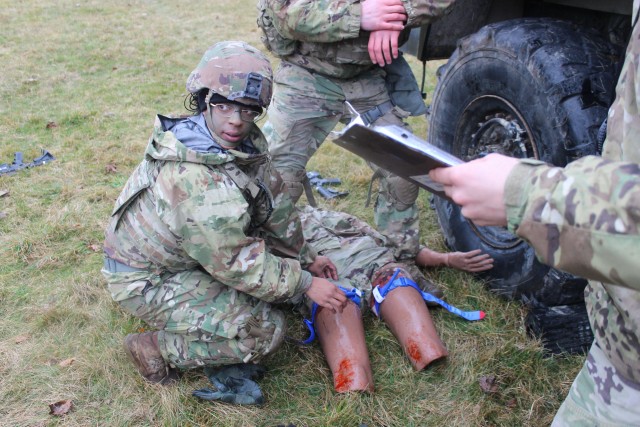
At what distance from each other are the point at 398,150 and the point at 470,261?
188 cm

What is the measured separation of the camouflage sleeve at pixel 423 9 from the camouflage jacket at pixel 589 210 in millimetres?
1647

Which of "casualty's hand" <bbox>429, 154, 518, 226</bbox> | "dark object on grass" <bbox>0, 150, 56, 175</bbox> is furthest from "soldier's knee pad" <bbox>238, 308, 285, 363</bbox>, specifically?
"dark object on grass" <bbox>0, 150, 56, 175</bbox>

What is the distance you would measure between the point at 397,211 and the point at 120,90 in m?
4.83

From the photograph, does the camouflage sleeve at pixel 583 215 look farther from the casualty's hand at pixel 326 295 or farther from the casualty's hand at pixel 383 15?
the casualty's hand at pixel 383 15

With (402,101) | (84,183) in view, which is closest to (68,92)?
(84,183)

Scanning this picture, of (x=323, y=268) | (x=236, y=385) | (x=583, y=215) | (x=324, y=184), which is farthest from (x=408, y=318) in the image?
(x=324, y=184)

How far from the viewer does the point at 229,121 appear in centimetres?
245

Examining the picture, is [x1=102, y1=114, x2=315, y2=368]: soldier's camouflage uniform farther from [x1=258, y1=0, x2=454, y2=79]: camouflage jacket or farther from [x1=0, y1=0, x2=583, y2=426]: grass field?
[x1=258, y1=0, x2=454, y2=79]: camouflage jacket

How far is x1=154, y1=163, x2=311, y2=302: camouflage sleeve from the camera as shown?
232 centimetres

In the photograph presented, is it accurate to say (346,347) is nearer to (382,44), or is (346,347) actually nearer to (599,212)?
(382,44)

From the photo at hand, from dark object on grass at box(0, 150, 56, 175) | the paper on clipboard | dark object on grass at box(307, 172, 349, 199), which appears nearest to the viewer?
the paper on clipboard

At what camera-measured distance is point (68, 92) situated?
7016mm

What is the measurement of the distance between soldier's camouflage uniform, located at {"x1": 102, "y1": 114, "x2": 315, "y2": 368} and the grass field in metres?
0.25

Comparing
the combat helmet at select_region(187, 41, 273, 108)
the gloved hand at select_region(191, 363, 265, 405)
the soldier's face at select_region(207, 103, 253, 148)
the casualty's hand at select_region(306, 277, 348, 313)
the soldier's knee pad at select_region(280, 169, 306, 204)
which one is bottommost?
the gloved hand at select_region(191, 363, 265, 405)
